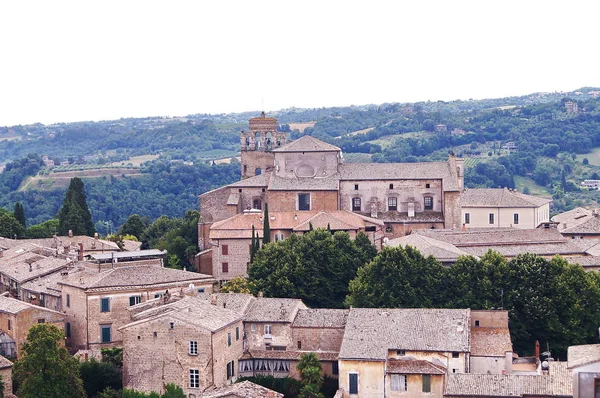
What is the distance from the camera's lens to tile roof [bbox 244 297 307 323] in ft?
176

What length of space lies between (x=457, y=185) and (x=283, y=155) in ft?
39.1

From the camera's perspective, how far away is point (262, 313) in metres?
54.2

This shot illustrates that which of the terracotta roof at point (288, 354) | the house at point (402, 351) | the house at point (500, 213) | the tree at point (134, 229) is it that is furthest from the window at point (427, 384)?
the tree at point (134, 229)

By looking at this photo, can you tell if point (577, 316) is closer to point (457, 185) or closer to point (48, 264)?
point (457, 185)

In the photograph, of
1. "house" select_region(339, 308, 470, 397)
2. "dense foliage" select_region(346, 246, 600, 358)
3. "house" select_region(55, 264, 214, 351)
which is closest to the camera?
"house" select_region(339, 308, 470, 397)

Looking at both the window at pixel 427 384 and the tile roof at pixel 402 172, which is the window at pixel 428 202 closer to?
the tile roof at pixel 402 172

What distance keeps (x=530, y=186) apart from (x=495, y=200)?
71.3m

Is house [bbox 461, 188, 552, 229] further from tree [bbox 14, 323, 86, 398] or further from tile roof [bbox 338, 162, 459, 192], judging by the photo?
tree [bbox 14, 323, 86, 398]

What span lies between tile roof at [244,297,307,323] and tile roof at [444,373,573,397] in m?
9.63

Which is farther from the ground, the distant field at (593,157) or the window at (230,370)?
the distant field at (593,157)

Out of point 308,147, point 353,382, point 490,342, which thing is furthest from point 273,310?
point 308,147

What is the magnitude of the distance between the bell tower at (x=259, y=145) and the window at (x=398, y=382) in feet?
121

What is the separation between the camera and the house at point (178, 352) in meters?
49.3

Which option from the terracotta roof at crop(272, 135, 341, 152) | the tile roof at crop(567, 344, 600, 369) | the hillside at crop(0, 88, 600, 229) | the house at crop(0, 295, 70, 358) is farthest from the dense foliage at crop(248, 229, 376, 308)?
the hillside at crop(0, 88, 600, 229)
